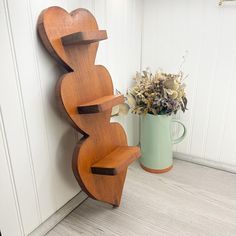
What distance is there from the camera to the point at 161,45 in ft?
5.17

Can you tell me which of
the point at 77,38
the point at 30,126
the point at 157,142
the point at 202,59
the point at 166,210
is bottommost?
the point at 166,210

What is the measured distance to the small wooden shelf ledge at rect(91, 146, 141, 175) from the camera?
3.44 ft

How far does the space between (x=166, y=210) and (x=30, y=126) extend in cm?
81

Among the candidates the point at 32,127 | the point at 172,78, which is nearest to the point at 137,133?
the point at 172,78

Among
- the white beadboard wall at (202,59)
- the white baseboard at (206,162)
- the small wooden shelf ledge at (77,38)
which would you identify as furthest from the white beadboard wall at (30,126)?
the white baseboard at (206,162)

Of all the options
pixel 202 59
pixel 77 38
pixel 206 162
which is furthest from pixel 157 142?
pixel 77 38

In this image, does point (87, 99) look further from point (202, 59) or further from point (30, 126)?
point (202, 59)

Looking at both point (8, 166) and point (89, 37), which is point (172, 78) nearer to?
point (89, 37)

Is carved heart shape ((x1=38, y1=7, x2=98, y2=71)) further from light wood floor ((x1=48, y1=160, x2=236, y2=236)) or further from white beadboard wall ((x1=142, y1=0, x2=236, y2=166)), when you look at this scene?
light wood floor ((x1=48, y1=160, x2=236, y2=236))

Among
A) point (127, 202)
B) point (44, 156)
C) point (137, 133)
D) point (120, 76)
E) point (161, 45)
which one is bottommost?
point (127, 202)

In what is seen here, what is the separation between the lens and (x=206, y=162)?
1629 millimetres

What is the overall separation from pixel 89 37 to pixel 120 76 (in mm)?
562

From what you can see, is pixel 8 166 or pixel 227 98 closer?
pixel 8 166

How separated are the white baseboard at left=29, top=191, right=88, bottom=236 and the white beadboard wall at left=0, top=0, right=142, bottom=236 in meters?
0.02
